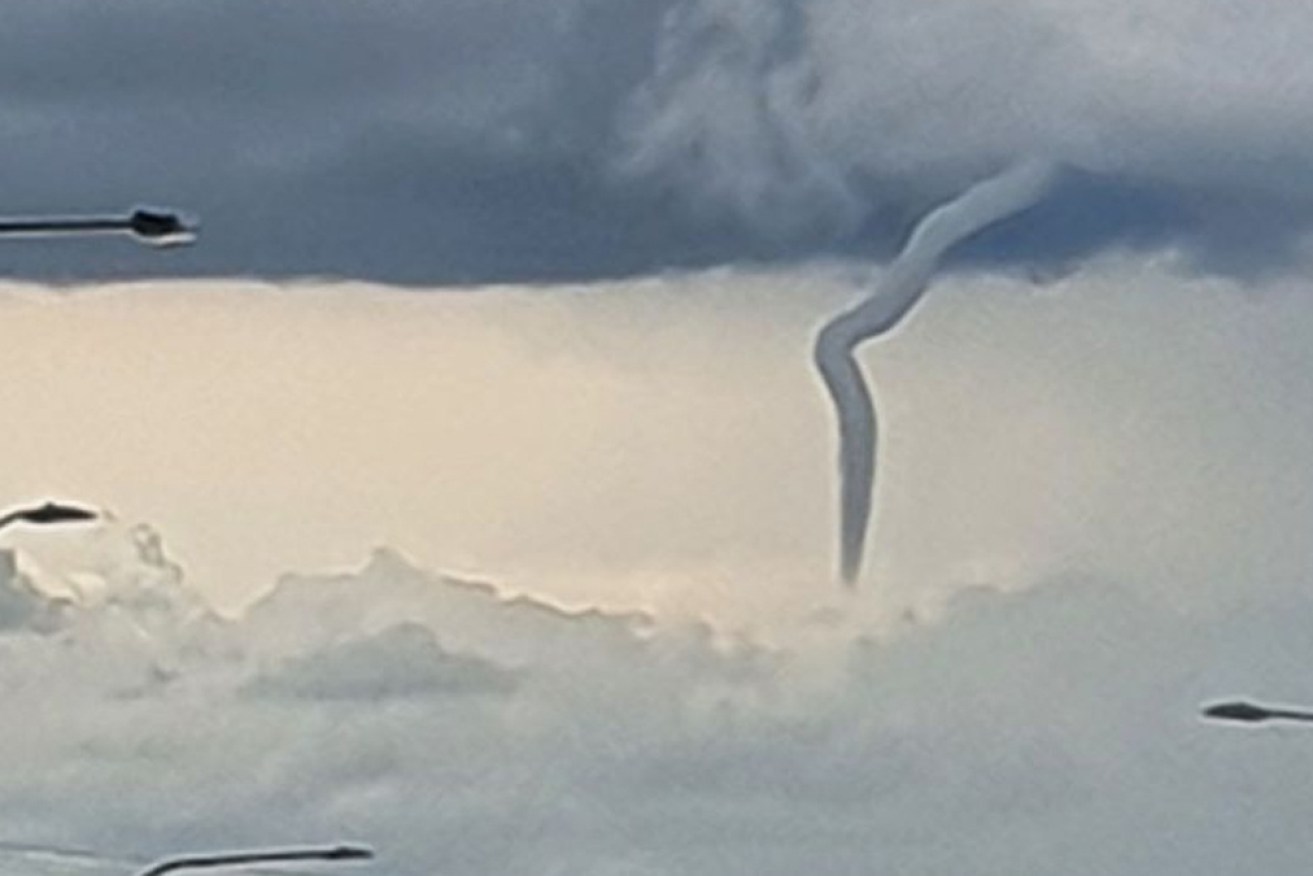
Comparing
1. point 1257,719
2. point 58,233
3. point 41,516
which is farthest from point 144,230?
point 1257,719

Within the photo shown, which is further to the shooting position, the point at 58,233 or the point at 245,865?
the point at 245,865

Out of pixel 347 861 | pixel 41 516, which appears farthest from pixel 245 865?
pixel 41 516

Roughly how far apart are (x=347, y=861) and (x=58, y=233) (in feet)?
73.1

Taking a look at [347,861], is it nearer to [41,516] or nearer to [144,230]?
[41,516]

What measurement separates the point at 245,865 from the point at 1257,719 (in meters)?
16.3

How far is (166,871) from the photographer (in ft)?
216

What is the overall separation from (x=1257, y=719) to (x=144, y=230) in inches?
674

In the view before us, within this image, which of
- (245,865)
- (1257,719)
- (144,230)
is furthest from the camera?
(245,865)

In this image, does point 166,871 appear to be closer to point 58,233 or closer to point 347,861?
point 347,861

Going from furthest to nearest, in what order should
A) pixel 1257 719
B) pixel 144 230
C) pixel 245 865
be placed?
1. pixel 245 865
2. pixel 1257 719
3. pixel 144 230

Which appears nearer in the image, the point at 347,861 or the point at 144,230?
the point at 144,230

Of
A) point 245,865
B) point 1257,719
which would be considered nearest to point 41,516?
point 245,865

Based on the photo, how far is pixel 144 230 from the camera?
42938 millimetres

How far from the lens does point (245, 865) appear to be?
204ft
